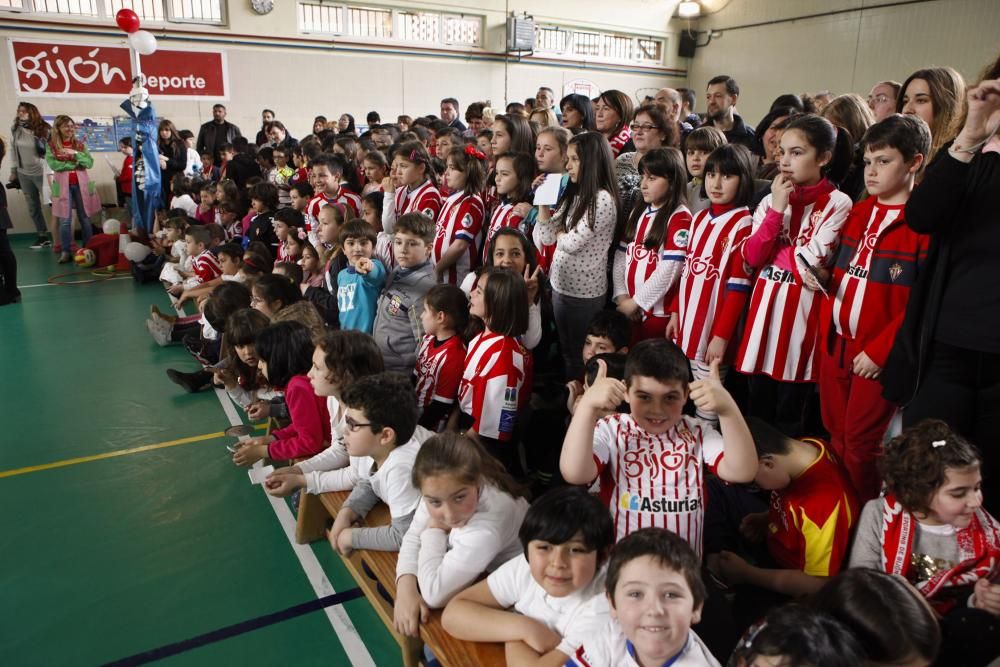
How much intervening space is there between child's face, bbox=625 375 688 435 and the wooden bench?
70 cm

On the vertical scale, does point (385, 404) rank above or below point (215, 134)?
below

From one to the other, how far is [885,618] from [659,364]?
73cm

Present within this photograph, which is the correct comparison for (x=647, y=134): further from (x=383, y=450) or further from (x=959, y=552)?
(x=959, y=552)

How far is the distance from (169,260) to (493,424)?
573 cm

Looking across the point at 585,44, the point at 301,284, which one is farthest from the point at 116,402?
the point at 585,44

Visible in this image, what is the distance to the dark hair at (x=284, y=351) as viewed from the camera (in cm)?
303

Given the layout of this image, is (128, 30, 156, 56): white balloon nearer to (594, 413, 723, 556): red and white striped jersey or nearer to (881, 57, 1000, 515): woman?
(594, 413, 723, 556): red and white striped jersey

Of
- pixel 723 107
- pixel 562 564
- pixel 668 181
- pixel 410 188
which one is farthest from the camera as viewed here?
pixel 723 107

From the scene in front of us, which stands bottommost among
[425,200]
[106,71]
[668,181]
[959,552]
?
[959,552]

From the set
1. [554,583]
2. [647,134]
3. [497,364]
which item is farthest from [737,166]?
[554,583]

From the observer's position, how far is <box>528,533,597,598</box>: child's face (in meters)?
1.50

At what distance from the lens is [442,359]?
291 cm

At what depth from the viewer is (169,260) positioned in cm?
705

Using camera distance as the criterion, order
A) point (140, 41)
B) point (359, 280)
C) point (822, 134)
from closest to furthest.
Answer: point (822, 134) < point (359, 280) < point (140, 41)
